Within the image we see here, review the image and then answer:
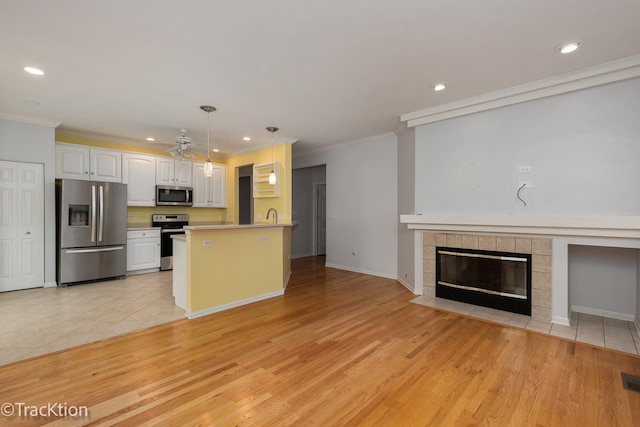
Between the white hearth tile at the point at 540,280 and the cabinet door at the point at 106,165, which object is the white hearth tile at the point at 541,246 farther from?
the cabinet door at the point at 106,165

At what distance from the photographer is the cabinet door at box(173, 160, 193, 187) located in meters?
6.10

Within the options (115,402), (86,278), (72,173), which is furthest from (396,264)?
(72,173)

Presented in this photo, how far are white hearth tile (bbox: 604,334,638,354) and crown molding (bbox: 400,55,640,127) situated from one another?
2518mm

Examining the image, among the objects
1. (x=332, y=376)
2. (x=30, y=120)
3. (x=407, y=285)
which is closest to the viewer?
(x=332, y=376)

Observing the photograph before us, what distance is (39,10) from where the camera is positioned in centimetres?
196

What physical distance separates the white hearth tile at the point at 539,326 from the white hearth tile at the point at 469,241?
998 mm

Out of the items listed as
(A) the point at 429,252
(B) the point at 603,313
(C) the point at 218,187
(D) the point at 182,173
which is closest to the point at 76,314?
(D) the point at 182,173

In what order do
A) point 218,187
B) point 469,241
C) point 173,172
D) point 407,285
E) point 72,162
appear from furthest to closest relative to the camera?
point 218,187 → point 173,172 → point 72,162 → point 407,285 → point 469,241

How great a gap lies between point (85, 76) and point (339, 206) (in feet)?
14.6

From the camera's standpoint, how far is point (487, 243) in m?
3.54

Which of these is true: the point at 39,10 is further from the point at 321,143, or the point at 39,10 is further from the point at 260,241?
the point at 321,143

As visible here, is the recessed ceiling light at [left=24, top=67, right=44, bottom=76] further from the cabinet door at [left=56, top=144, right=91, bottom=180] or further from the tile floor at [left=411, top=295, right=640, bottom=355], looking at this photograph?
the tile floor at [left=411, top=295, right=640, bottom=355]

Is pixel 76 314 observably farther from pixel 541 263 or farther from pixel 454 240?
pixel 541 263

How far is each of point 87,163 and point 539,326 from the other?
7107 mm
